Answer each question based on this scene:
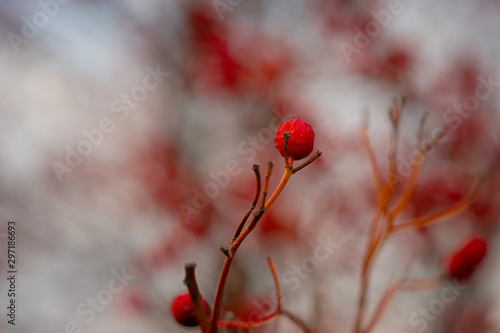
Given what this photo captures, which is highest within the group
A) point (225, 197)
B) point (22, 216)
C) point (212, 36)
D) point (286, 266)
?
point (212, 36)

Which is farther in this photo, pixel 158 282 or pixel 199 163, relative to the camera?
pixel 199 163

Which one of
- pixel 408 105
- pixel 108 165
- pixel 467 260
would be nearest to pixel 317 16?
pixel 408 105

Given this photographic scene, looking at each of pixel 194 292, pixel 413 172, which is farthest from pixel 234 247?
pixel 413 172

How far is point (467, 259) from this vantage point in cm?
51

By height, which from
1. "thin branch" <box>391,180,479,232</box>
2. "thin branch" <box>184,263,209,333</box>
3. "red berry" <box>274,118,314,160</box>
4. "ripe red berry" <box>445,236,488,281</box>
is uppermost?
"red berry" <box>274,118,314,160</box>

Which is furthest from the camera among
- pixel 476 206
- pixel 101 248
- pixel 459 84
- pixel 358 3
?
pixel 101 248

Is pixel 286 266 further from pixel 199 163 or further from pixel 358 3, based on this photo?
pixel 358 3

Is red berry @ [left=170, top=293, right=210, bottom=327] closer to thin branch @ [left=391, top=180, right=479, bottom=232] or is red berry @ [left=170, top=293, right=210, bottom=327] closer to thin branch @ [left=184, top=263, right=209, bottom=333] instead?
thin branch @ [left=184, top=263, right=209, bottom=333]

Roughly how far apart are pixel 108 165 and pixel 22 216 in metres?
0.58

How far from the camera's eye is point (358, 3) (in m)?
2.22

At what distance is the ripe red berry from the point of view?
1.66ft

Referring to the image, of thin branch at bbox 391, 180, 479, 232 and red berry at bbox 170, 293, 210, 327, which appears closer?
red berry at bbox 170, 293, 210, 327

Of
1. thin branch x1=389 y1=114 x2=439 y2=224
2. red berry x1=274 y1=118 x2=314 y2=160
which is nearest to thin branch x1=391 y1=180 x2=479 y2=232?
thin branch x1=389 y1=114 x2=439 y2=224

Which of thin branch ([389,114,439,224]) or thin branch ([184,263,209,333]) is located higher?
thin branch ([389,114,439,224])
